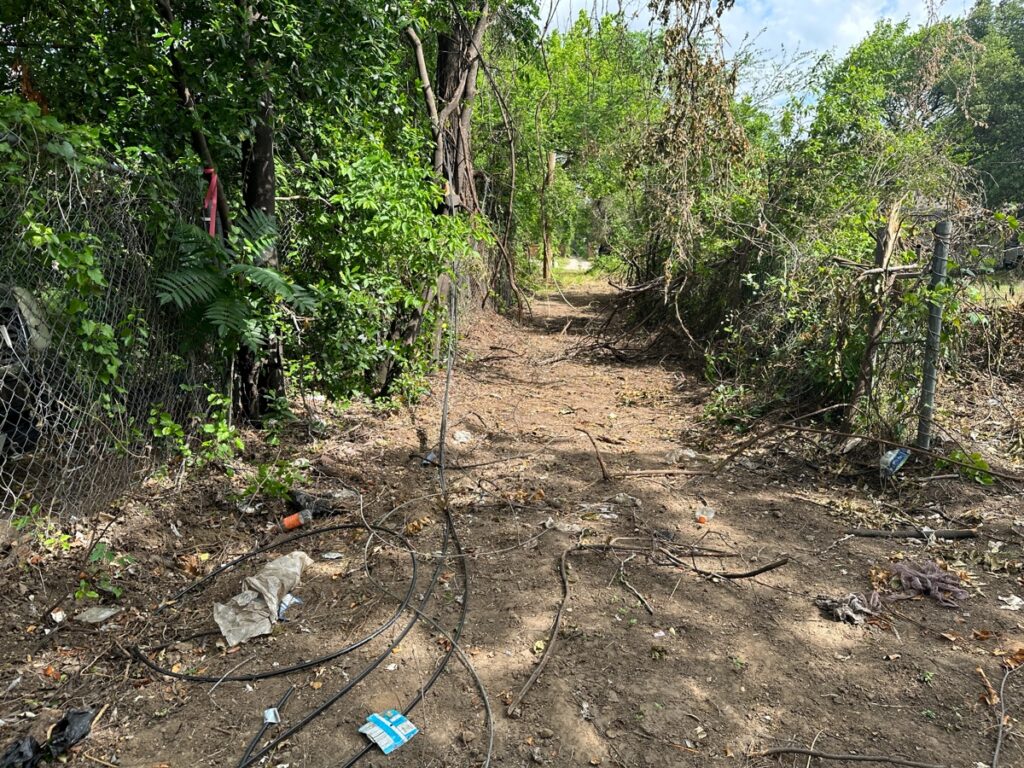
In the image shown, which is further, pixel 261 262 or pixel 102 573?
→ pixel 261 262

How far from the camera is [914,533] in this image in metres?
3.44

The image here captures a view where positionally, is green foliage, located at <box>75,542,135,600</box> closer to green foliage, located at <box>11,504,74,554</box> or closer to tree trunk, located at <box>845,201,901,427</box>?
green foliage, located at <box>11,504,74,554</box>

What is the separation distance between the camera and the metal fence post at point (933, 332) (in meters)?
3.81

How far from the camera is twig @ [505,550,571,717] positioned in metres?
2.27

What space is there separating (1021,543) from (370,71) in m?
4.76

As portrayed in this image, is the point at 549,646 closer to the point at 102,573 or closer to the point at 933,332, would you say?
the point at 102,573

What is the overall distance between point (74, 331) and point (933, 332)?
4.76 metres

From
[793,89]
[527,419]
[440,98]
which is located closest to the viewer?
[527,419]

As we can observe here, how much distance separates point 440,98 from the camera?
675cm

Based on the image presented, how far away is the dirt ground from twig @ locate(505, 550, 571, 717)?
0.02 m

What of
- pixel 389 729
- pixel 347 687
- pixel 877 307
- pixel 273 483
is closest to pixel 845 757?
pixel 389 729

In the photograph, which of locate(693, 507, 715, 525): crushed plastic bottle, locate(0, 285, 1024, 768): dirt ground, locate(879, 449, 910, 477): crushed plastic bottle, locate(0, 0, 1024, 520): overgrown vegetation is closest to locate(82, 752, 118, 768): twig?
locate(0, 285, 1024, 768): dirt ground

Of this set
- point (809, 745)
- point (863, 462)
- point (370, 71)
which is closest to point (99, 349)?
→ point (370, 71)

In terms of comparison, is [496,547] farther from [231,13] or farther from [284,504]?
[231,13]
